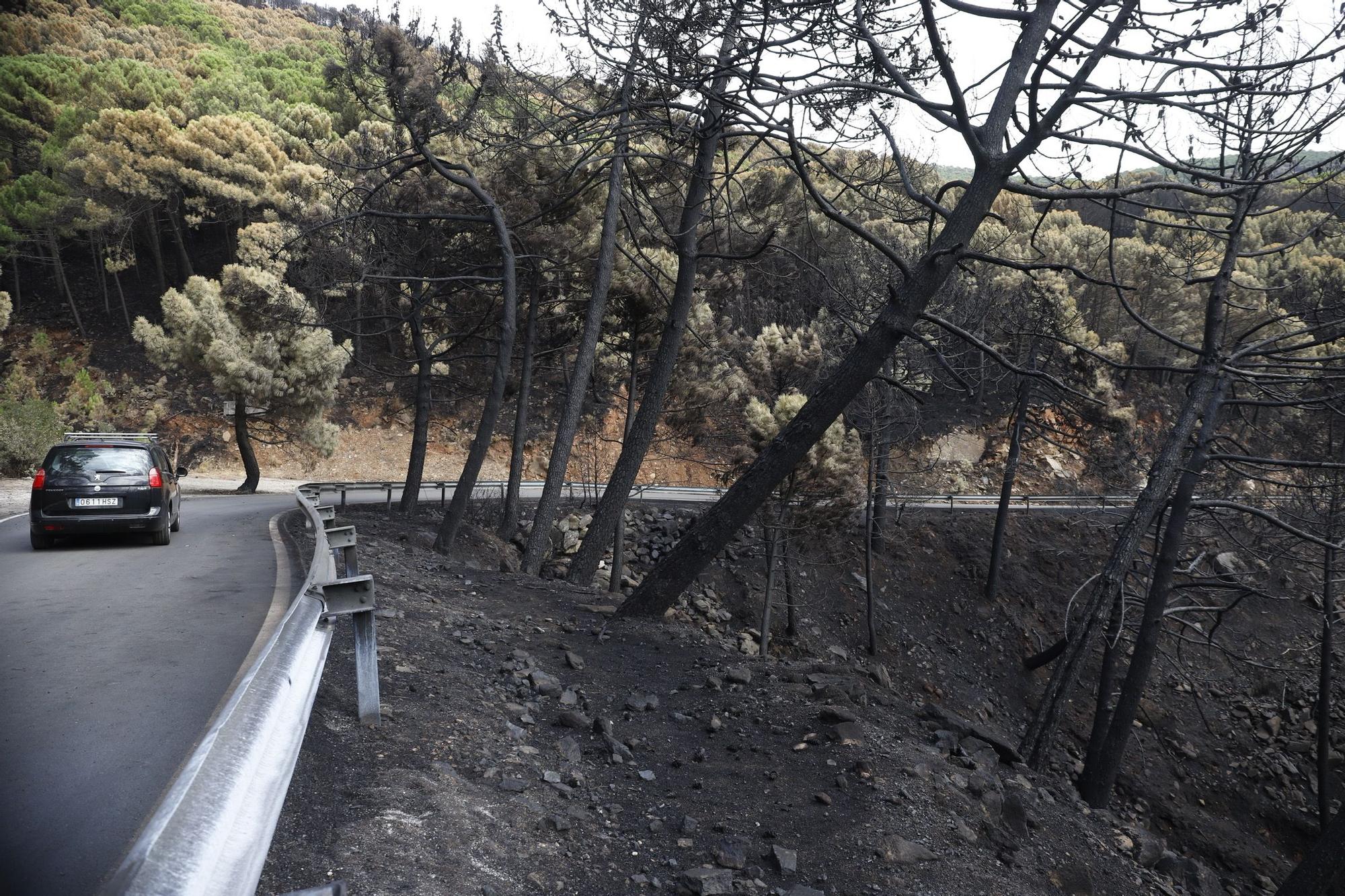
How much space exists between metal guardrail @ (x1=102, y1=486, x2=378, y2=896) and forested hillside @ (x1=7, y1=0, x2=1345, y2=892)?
5.47 feet

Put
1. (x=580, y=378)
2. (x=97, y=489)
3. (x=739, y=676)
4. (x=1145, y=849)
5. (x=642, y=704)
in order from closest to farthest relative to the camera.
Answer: (x=642, y=704)
(x=739, y=676)
(x=1145, y=849)
(x=97, y=489)
(x=580, y=378)

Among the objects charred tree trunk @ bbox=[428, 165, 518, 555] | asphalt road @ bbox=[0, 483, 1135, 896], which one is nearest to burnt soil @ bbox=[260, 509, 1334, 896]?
asphalt road @ bbox=[0, 483, 1135, 896]

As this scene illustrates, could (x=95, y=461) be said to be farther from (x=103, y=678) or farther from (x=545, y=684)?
(x=545, y=684)

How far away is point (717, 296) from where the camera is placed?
21516 mm

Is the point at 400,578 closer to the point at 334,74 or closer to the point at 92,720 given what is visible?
the point at 92,720

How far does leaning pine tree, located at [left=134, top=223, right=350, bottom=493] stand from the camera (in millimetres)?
26672

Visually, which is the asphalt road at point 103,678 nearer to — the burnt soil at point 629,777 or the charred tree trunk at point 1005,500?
the burnt soil at point 629,777

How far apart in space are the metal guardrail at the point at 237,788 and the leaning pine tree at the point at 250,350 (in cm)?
2502

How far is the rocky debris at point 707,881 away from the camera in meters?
3.99

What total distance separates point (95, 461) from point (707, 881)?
1059cm

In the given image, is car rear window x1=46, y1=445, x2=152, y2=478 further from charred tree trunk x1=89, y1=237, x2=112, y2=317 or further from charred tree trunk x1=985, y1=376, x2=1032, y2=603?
charred tree trunk x1=89, y1=237, x2=112, y2=317

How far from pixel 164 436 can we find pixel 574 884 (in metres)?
37.0

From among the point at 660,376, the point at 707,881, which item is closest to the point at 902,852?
the point at 707,881

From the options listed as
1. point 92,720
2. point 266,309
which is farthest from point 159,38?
point 92,720
